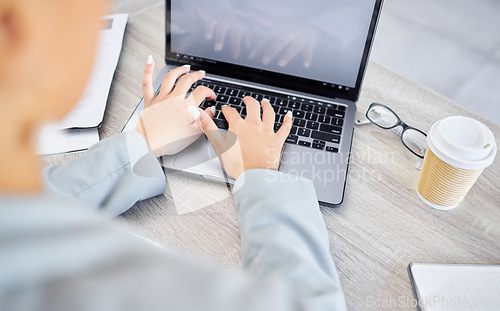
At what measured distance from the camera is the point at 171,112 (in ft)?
2.46

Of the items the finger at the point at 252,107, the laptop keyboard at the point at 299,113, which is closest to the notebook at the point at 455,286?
the laptop keyboard at the point at 299,113

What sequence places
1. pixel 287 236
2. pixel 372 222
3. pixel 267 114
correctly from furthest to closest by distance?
1. pixel 267 114
2. pixel 372 222
3. pixel 287 236

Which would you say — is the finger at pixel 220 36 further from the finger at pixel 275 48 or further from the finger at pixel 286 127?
the finger at pixel 286 127

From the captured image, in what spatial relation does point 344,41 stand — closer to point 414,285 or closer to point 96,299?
point 414,285

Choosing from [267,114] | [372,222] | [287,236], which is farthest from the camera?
[267,114]

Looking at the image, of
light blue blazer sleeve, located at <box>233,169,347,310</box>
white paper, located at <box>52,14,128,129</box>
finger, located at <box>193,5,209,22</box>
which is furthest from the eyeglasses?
white paper, located at <box>52,14,128,129</box>

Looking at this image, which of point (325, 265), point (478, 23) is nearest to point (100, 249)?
point (325, 265)

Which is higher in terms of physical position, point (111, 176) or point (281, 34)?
point (281, 34)

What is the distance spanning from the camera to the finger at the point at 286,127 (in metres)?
0.71

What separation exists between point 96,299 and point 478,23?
8.24ft

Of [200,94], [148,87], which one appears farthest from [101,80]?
[200,94]

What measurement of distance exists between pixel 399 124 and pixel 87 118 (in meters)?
0.57

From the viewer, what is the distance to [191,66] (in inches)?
33.4

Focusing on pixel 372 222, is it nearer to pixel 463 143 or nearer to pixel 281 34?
pixel 463 143
